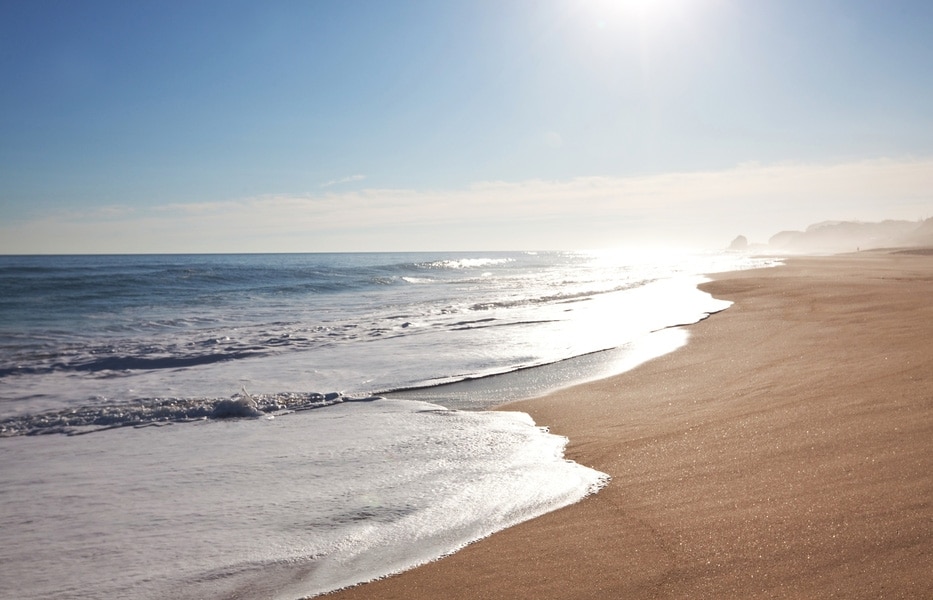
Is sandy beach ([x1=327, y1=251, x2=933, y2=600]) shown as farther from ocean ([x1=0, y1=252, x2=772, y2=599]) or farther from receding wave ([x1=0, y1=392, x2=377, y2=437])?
receding wave ([x1=0, y1=392, x2=377, y2=437])

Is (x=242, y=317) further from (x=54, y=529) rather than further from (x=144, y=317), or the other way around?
(x=54, y=529)

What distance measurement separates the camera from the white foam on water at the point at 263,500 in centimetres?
304

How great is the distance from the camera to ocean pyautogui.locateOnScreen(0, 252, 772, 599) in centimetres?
317

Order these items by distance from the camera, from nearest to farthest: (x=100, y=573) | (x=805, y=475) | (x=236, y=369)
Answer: (x=100, y=573), (x=805, y=475), (x=236, y=369)

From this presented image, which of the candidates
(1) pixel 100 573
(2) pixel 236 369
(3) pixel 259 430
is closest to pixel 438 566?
(1) pixel 100 573

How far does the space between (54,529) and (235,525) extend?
3.93 feet

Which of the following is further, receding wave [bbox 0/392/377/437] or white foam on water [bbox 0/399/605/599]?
receding wave [bbox 0/392/377/437]

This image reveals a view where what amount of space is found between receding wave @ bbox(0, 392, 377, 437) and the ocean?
33 mm

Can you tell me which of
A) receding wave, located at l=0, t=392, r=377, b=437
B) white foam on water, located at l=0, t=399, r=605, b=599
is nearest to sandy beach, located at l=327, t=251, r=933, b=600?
white foam on water, located at l=0, t=399, r=605, b=599

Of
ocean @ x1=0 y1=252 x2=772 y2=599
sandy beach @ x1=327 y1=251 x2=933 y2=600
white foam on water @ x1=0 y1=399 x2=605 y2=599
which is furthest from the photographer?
ocean @ x1=0 y1=252 x2=772 y2=599

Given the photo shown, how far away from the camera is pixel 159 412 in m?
6.62

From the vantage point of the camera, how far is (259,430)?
577cm

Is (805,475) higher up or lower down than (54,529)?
higher up

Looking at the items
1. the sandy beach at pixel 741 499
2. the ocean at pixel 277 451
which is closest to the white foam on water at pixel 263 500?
the ocean at pixel 277 451
